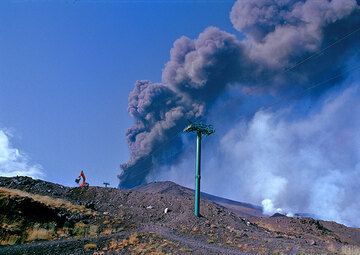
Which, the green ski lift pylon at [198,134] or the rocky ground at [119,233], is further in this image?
the green ski lift pylon at [198,134]

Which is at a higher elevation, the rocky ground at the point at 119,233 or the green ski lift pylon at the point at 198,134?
the green ski lift pylon at the point at 198,134

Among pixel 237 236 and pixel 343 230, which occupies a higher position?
pixel 343 230

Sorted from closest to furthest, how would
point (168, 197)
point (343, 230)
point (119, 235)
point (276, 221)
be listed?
point (119, 235) < point (168, 197) < point (276, 221) < point (343, 230)

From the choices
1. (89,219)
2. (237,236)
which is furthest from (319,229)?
(89,219)

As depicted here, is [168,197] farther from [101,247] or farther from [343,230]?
[343,230]

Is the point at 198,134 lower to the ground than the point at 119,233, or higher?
higher

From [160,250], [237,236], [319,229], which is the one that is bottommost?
[160,250]

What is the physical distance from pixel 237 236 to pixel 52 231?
35.4 ft

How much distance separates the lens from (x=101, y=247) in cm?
1645

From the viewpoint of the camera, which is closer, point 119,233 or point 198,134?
point 119,233

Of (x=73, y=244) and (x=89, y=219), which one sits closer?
(x=73, y=244)

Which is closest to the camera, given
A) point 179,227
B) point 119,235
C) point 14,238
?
point 14,238

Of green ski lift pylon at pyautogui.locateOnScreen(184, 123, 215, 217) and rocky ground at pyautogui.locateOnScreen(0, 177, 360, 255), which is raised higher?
green ski lift pylon at pyautogui.locateOnScreen(184, 123, 215, 217)

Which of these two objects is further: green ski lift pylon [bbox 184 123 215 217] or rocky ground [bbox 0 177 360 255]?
green ski lift pylon [bbox 184 123 215 217]
